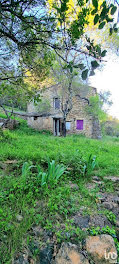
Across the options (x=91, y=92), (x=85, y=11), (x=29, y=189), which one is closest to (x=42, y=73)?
(x=85, y=11)

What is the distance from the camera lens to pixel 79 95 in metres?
15.0

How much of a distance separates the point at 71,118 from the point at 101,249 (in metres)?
14.0

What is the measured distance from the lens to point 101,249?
1.67m

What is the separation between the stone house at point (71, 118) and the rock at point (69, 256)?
519 inches

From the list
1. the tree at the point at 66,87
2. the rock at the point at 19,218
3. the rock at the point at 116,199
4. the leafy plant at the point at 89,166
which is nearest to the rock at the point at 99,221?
the rock at the point at 116,199

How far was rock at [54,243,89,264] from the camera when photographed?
1.54 metres

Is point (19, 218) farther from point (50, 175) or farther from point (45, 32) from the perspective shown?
point (45, 32)

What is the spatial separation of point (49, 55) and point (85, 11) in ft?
5.08

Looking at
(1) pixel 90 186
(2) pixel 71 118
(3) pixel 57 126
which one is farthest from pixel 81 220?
(3) pixel 57 126

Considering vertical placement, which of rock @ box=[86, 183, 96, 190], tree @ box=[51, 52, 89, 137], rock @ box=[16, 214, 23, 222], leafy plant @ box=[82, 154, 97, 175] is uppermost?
tree @ box=[51, 52, 89, 137]

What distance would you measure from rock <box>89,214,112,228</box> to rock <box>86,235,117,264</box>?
21cm

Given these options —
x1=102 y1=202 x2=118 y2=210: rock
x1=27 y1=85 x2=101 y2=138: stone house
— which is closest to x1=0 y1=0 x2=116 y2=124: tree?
x1=102 y1=202 x2=118 y2=210: rock

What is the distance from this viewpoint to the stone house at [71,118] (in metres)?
14.8

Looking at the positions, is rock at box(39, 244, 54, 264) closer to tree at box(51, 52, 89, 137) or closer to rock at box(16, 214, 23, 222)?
rock at box(16, 214, 23, 222)
